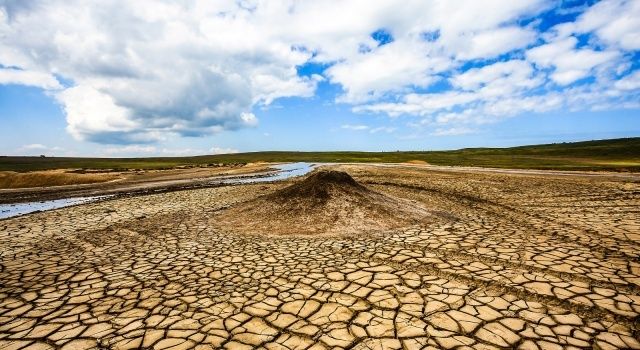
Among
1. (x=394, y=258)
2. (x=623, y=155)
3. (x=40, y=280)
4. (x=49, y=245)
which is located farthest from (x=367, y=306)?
(x=623, y=155)

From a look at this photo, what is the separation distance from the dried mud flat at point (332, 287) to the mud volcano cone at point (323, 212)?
2.32 feet

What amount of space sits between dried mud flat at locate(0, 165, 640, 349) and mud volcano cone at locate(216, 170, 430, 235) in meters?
0.71

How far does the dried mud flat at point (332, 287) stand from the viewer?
13.5 feet

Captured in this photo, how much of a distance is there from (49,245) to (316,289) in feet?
26.1

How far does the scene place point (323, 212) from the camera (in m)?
10.8

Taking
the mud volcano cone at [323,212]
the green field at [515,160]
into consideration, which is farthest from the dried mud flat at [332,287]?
the green field at [515,160]

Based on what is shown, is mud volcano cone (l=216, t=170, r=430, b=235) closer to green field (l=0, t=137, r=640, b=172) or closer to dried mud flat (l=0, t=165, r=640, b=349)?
dried mud flat (l=0, t=165, r=640, b=349)

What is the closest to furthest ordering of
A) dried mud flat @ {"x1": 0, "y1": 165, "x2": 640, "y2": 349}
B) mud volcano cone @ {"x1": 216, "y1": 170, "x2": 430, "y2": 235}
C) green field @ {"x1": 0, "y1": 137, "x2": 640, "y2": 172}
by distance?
dried mud flat @ {"x1": 0, "y1": 165, "x2": 640, "y2": 349} → mud volcano cone @ {"x1": 216, "y1": 170, "x2": 430, "y2": 235} → green field @ {"x1": 0, "y1": 137, "x2": 640, "y2": 172}

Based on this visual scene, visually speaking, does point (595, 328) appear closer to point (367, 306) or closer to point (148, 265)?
point (367, 306)

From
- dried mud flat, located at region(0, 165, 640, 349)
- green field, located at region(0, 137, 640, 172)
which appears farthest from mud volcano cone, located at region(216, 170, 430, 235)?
green field, located at region(0, 137, 640, 172)

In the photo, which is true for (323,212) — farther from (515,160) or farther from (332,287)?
(515,160)

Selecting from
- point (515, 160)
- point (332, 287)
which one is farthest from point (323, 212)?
point (515, 160)

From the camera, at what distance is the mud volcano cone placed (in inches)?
390

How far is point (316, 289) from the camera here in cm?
549
